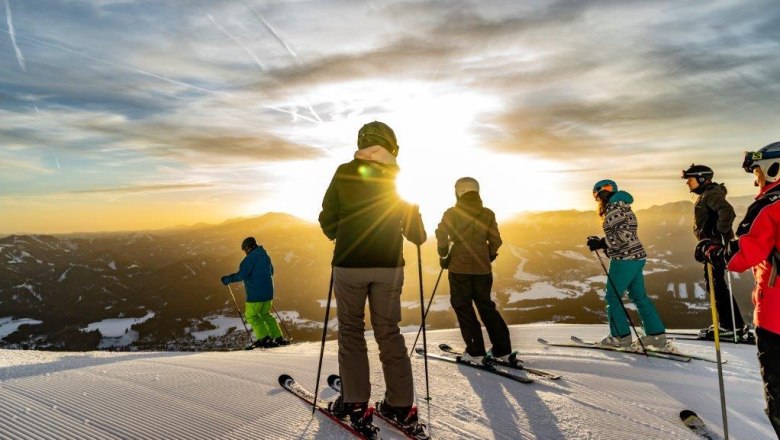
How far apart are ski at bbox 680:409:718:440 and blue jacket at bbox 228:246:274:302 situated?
8.01 meters

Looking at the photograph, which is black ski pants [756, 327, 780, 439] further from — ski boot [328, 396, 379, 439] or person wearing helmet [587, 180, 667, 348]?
person wearing helmet [587, 180, 667, 348]

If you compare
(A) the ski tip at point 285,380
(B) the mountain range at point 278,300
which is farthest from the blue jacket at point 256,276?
(B) the mountain range at point 278,300

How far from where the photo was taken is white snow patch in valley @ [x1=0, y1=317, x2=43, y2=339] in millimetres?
147050

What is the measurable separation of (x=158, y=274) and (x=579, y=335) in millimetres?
217108

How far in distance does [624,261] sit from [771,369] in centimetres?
389

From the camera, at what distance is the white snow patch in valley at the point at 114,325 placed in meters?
132

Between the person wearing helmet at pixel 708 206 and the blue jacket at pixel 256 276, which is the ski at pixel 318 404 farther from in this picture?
the person wearing helmet at pixel 708 206

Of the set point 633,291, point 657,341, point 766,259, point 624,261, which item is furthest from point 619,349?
point 766,259

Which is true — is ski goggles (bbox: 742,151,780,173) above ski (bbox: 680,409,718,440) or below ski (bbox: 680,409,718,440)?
above

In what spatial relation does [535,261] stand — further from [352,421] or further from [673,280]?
[352,421]

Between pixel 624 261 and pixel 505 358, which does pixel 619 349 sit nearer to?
pixel 624 261

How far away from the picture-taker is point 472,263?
5.90 meters

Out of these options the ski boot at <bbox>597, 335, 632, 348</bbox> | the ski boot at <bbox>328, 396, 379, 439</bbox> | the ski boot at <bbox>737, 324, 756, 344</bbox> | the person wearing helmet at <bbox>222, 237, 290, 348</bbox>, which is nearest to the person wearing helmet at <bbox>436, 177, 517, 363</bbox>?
the ski boot at <bbox>597, 335, 632, 348</bbox>

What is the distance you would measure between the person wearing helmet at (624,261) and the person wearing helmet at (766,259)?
3658 millimetres
